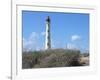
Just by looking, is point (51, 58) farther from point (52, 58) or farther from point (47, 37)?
point (47, 37)

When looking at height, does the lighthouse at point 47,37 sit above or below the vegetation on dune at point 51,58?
above

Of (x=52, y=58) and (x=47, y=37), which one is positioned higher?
(x=47, y=37)

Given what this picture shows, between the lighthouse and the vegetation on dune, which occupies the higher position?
the lighthouse

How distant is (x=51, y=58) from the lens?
2676 millimetres

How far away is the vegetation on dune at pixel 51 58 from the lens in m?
2.58

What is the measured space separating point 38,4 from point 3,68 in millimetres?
906

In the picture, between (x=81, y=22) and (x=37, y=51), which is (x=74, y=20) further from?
(x=37, y=51)

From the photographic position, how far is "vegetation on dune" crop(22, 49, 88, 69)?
2582 mm

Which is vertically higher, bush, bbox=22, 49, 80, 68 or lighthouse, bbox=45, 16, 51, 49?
lighthouse, bbox=45, 16, 51, 49

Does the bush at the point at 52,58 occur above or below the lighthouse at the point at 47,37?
below

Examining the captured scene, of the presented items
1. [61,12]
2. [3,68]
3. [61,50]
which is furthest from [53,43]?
[3,68]

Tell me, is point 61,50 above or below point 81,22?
below

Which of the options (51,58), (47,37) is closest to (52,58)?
(51,58)
